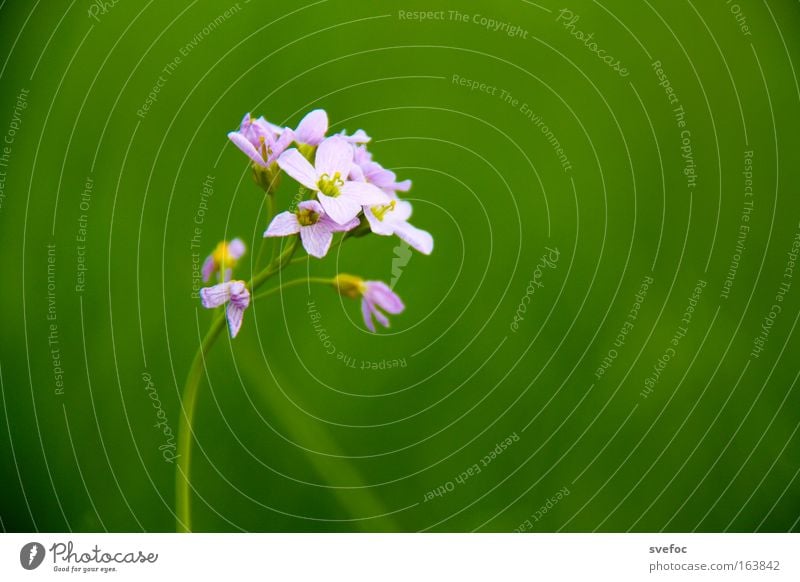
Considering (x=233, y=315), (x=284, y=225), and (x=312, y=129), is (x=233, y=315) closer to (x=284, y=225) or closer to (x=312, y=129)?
(x=284, y=225)

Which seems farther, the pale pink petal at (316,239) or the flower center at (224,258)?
the flower center at (224,258)

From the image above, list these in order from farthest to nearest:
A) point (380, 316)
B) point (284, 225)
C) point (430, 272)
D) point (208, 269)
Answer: point (430, 272) < point (208, 269) < point (380, 316) < point (284, 225)

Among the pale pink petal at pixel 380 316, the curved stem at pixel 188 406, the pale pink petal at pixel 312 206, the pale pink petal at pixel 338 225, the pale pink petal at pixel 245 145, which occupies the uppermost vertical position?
the pale pink petal at pixel 245 145

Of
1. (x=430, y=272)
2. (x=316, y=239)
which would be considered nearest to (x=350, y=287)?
(x=316, y=239)

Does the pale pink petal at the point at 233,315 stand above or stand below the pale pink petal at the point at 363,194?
below
